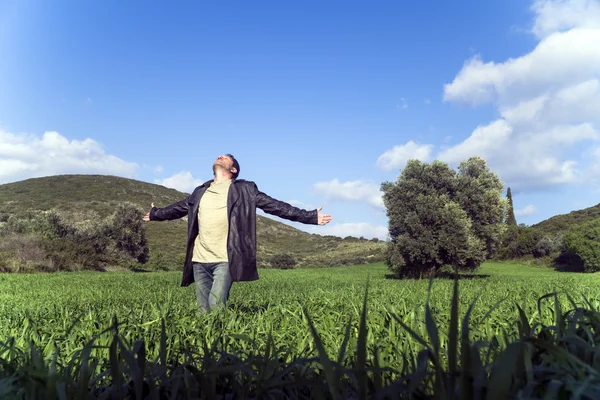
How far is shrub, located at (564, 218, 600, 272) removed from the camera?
44591 mm

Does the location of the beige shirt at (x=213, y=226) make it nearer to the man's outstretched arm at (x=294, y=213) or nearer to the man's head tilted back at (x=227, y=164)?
the man's head tilted back at (x=227, y=164)

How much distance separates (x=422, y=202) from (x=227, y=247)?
2573 centimetres

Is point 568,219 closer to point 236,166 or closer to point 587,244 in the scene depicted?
point 587,244

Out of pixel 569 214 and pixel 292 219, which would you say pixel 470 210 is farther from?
pixel 569 214

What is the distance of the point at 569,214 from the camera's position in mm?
73625

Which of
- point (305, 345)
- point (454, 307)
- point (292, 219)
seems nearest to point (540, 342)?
point (454, 307)

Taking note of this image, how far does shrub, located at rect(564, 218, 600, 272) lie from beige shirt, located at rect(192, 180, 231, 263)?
48954mm

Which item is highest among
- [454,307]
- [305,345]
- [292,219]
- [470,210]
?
[470,210]

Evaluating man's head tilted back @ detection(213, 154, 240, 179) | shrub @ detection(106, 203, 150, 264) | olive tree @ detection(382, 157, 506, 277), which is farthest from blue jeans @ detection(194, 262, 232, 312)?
shrub @ detection(106, 203, 150, 264)

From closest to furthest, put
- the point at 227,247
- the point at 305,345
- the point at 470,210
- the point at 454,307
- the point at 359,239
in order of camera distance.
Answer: the point at 454,307 < the point at 305,345 < the point at 227,247 < the point at 470,210 < the point at 359,239

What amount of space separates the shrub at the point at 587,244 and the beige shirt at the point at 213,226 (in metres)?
49.0

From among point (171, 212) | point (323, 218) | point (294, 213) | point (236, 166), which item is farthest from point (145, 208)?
point (323, 218)

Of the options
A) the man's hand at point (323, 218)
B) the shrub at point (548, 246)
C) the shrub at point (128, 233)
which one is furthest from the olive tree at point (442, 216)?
the shrub at point (128, 233)

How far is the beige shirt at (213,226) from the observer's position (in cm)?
655
